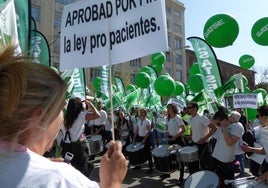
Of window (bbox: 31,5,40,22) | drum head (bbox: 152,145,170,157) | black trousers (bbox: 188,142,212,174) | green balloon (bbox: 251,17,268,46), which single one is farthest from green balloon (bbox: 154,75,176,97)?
window (bbox: 31,5,40,22)

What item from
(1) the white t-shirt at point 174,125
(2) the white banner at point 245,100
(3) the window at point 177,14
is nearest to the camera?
(1) the white t-shirt at point 174,125

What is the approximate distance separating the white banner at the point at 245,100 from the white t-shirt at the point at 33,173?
8194mm

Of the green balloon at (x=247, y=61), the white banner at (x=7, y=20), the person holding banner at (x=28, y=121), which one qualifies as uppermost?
the green balloon at (x=247, y=61)

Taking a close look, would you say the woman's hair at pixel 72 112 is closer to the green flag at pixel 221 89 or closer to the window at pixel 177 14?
the green flag at pixel 221 89

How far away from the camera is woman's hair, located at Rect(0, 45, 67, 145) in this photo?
0.99m

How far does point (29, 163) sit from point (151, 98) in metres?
15.7

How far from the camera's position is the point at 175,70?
5978cm

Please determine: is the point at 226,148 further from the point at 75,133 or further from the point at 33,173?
the point at 33,173

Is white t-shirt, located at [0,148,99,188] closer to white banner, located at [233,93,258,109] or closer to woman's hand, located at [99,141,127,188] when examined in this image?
woman's hand, located at [99,141,127,188]

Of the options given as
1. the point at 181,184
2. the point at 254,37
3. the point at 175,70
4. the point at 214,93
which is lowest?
the point at 181,184

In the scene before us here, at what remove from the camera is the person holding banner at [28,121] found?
938mm

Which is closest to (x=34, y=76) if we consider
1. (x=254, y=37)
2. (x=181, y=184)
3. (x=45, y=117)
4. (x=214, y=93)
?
(x=45, y=117)

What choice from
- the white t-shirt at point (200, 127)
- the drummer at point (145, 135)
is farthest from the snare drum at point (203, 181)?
the drummer at point (145, 135)

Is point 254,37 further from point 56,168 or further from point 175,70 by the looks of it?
point 175,70
